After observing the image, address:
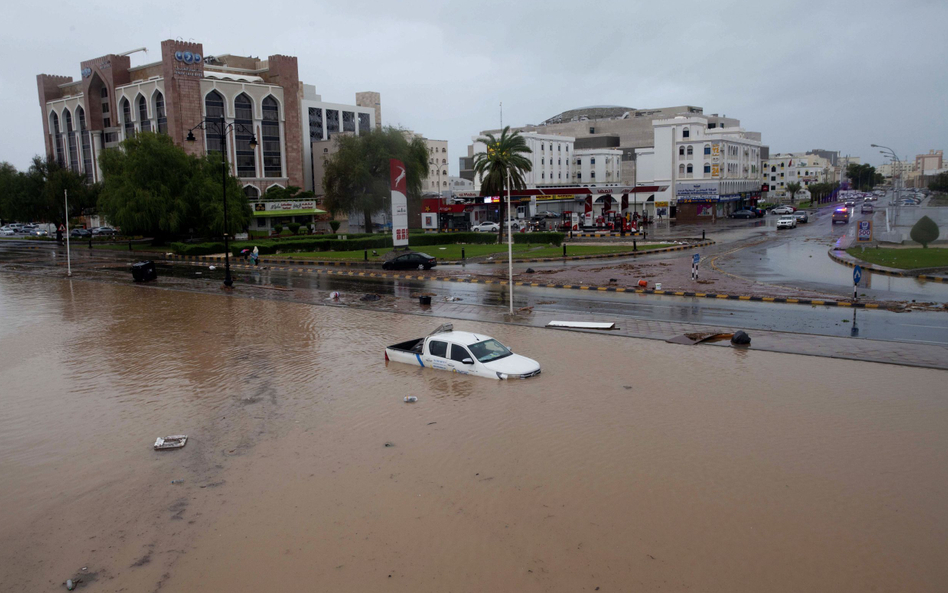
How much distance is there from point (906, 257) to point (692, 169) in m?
54.4

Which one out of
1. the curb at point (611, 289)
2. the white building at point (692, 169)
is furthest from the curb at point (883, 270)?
the white building at point (692, 169)

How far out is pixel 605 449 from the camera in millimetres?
11562

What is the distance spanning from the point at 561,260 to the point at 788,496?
31336mm

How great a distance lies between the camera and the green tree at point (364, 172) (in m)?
63.3

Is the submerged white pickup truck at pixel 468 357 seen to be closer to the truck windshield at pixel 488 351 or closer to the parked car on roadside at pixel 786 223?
Answer: the truck windshield at pixel 488 351

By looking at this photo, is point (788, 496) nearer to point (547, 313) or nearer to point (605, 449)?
point (605, 449)

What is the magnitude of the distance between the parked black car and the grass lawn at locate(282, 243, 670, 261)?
14.0ft

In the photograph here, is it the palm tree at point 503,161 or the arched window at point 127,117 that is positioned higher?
the arched window at point 127,117

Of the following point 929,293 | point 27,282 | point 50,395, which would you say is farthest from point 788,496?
point 27,282

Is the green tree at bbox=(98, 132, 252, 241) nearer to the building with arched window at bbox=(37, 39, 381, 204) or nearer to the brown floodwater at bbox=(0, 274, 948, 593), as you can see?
the building with arched window at bbox=(37, 39, 381, 204)

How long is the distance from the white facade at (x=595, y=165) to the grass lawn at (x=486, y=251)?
54320 millimetres

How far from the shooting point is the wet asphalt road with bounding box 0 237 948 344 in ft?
64.1

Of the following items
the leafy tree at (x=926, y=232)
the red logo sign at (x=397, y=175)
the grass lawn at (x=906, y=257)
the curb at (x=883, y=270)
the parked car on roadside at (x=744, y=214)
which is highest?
the red logo sign at (x=397, y=175)

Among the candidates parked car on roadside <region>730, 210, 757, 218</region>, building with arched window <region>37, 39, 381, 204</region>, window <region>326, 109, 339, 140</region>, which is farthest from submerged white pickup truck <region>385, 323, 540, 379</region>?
window <region>326, 109, 339, 140</region>
